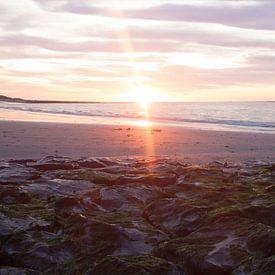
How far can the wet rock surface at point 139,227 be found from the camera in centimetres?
400

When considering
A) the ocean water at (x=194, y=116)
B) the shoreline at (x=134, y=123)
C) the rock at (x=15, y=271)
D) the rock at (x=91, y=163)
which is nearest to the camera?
the rock at (x=15, y=271)

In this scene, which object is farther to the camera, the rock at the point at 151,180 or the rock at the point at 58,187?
the rock at the point at 151,180

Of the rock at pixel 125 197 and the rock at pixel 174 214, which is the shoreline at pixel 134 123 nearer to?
the rock at pixel 125 197

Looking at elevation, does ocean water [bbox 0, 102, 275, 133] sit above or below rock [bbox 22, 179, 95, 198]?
below

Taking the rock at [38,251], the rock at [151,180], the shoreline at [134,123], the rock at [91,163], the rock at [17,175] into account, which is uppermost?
the rock at [151,180]

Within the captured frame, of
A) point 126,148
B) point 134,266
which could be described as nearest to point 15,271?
point 134,266

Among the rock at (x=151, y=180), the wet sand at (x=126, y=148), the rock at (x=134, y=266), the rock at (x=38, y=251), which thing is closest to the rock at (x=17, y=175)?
the rock at (x=151, y=180)

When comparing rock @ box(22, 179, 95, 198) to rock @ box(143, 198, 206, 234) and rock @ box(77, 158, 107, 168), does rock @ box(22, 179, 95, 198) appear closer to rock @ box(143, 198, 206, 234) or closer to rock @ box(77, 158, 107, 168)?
rock @ box(143, 198, 206, 234)

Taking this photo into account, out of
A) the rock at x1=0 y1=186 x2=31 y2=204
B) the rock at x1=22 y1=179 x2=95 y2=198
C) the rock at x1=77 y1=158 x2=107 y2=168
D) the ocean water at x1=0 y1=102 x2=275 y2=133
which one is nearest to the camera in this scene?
the rock at x1=0 y1=186 x2=31 y2=204

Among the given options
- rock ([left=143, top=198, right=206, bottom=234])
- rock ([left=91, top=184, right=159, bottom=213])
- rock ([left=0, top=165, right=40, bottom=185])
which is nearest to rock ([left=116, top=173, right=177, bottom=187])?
rock ([left=91, top=184, right=159, bottom=213])

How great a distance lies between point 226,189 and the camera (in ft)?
20.8

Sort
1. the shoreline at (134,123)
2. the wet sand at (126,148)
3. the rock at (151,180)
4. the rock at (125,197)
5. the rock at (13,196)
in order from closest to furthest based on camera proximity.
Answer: the rock at (125,197)
the rock at (13,196)
the rock at (151,180)
the wet sand at (126,148)
the shoreline at (134,123)

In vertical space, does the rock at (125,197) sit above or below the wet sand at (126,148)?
above

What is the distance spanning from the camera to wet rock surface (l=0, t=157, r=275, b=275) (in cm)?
400
